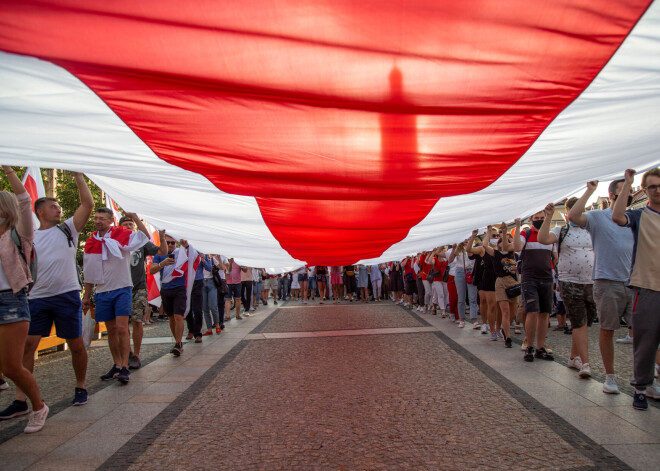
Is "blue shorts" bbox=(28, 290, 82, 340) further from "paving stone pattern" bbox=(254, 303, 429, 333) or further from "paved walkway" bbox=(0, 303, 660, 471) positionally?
"paving stone pattern" bbox=(254, 303, 429, 333)

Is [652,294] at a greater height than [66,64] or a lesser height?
lesser

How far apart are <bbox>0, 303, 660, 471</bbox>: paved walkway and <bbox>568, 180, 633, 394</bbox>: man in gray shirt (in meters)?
0.49

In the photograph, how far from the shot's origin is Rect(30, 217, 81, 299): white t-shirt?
4.79 meters

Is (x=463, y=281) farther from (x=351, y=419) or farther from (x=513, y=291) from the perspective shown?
(x=351, y=419)

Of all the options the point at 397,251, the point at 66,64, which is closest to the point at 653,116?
the point at 66,64

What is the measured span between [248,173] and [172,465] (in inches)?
80.8

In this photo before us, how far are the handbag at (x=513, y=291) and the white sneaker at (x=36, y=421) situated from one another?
612 cm

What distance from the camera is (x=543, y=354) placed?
21.5ft

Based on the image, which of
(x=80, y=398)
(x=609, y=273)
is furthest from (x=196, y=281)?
(x=609, y=273)

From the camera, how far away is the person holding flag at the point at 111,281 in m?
5.86

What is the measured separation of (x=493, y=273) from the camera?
834 centimetres

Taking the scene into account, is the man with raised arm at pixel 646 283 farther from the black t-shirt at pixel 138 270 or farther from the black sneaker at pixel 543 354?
the black t-shirt at pixel 138 270

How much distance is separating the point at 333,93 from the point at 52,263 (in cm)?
365

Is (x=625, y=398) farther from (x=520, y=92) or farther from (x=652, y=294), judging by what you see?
(x=520, y=92)
